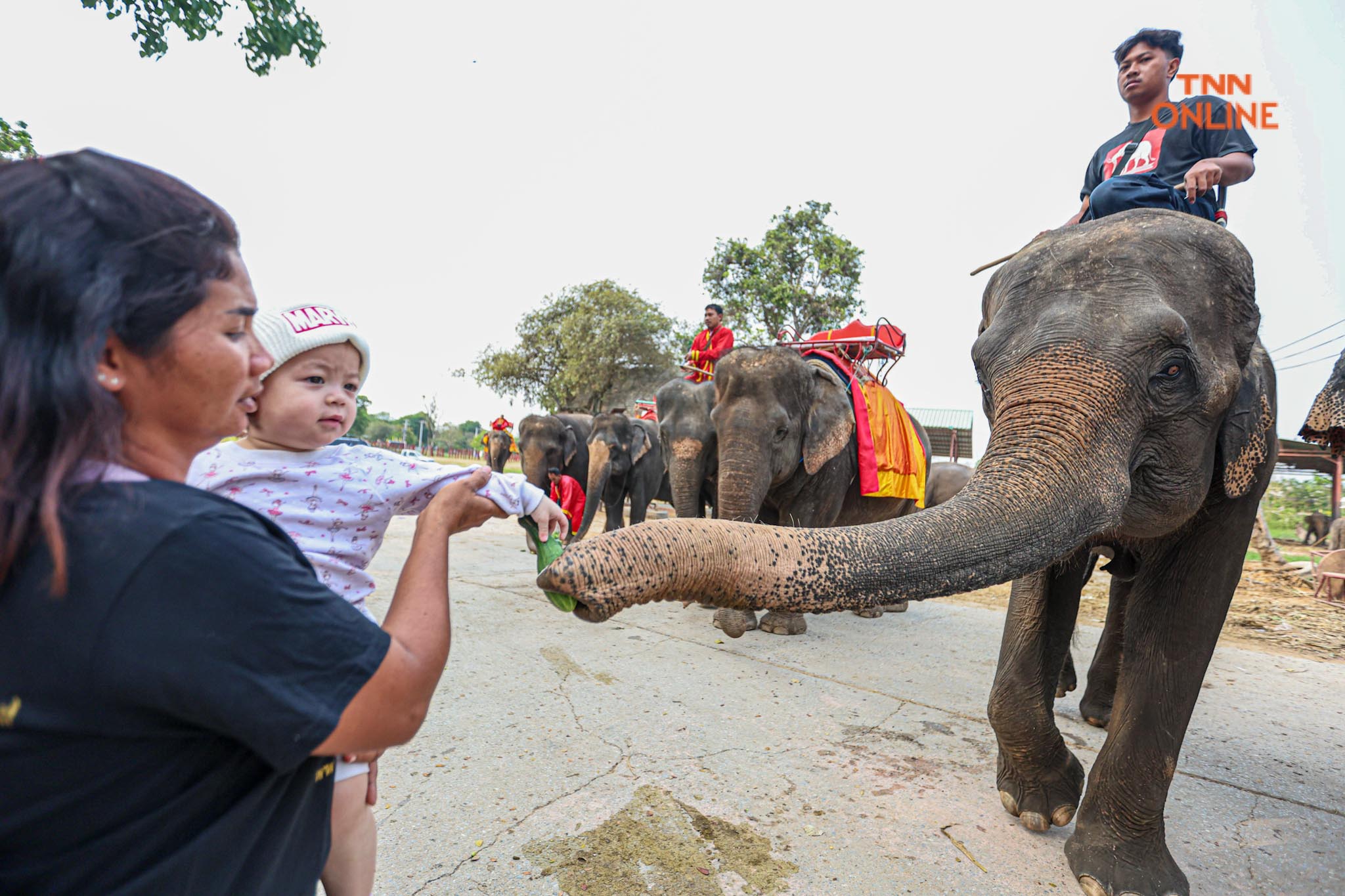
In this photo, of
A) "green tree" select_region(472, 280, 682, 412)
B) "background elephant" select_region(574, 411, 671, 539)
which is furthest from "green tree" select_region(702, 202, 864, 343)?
"background elephant" select_region(574, 411, 671, 539)

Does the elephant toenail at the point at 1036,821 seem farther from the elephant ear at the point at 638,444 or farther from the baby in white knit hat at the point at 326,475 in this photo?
the elephant ear at the point at 638,444

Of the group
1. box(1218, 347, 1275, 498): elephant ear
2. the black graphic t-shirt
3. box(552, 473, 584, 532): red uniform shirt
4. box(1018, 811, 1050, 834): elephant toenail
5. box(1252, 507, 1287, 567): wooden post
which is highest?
the black graphic t-shirt

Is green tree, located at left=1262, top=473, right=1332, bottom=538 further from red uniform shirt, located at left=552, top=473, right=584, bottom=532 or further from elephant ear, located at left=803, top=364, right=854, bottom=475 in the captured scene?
red uniform shirt, located at left=552, top=473, right=584, bottom=532

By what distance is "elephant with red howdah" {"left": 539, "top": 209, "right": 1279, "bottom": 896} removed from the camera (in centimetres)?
159

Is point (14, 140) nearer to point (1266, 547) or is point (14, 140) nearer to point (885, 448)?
point (885, 448)

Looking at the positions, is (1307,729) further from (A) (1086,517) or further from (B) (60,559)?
(B) (60,559)

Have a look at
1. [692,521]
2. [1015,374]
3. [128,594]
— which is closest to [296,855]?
[128,594]

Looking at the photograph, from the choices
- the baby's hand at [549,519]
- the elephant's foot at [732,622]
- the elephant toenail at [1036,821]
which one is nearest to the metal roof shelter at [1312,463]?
the elephant's foot at [732,622]

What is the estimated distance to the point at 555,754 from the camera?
315cm

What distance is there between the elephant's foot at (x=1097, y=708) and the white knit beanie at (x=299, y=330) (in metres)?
4.16

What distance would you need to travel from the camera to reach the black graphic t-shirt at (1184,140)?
2820 millimetres

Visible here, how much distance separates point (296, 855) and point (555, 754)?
2.25 m

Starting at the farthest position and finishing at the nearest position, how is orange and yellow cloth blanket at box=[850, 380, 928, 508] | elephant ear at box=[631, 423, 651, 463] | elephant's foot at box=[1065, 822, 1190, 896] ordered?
elephant ear at box=[631, 423, 651, 463]
orange and yellow cloth blanket at box=[850, 380, 928, 508]
elephant's foot at box=[1065, 822, 1190, 896]

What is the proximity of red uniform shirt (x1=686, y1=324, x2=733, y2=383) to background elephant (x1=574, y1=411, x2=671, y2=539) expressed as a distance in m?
1.70
